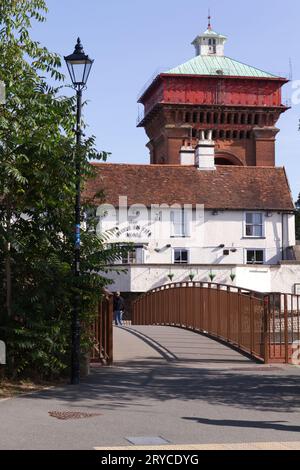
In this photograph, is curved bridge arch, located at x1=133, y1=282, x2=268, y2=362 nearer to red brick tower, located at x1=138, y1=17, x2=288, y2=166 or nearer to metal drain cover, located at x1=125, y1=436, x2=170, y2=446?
metal drain cover, located at x1=125, y1=436, x2=170, y2=446

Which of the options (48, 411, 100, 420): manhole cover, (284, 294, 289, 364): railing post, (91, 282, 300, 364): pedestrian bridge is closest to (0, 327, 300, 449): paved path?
(48, 411, 100, 420): manhole cover

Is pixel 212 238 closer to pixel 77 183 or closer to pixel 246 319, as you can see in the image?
pixel 246 319

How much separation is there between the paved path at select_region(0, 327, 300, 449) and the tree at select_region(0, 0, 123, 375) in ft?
3.49

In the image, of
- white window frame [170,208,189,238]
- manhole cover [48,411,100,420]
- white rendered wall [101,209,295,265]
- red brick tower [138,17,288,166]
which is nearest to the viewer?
manhole cover [48,411,100,420]

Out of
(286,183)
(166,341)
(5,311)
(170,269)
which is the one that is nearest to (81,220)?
(5,311)

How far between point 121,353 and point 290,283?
29998 millimetres

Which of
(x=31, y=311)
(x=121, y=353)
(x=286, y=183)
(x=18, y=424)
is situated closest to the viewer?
(x=18, y=424)

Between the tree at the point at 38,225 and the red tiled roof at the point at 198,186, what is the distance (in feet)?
115

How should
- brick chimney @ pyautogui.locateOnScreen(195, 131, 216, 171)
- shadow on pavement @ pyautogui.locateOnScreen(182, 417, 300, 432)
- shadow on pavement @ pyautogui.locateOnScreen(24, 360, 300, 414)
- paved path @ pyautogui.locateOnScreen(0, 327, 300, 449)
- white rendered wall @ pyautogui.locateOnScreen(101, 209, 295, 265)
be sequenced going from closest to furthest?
paved path @ pyautogui.locateOnScreen(0, 327, 300, 449) < shadow on pavement @ pyautogui.locateOnScreen(182, 417, 300, 432) < shadow on pavement @ pyautogui.locateOnScreen(24, 360, 300, 414) < white rendered wall @ pyautogui.locateOnScreen(101, 209, 295, 265) < brick chimney @ pyautogui.locateOnScreen(195, 131, 216, 171)

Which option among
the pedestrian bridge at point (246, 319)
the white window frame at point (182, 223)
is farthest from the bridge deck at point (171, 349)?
the white window frame at point (182, 223)

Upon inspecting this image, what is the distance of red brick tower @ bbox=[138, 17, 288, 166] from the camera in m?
73.9

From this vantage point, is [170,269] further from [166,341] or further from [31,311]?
[31,311]

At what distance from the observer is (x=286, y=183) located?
55.4 metres

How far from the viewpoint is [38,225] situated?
14.9 meters
